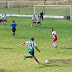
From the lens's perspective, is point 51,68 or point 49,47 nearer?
point 51,68

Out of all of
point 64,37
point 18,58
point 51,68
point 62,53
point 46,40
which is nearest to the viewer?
point 51,68

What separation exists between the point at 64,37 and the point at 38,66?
17156 mm

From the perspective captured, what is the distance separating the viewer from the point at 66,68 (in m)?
22.8

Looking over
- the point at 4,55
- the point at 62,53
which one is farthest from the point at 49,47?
the point at 4,55

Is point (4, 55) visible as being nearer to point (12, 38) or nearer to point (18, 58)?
point (18, 58)

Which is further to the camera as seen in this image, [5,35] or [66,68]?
[5,35]

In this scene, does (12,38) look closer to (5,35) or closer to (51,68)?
(5,35)

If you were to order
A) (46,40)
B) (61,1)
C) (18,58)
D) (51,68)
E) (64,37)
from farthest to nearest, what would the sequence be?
(61,1) → (64,37) → (46,40) → (18,58) → (51,68)

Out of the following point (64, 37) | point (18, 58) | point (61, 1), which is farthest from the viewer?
point (61, 1)

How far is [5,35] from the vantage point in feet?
136

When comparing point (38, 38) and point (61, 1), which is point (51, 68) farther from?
point (61, 1)

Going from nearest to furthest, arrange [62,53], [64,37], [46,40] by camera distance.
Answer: [62,53] < [46,40] < [64,37]

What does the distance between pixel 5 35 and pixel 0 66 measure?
59.7 ft

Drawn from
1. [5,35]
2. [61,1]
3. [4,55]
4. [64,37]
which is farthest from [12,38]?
[61,1]
